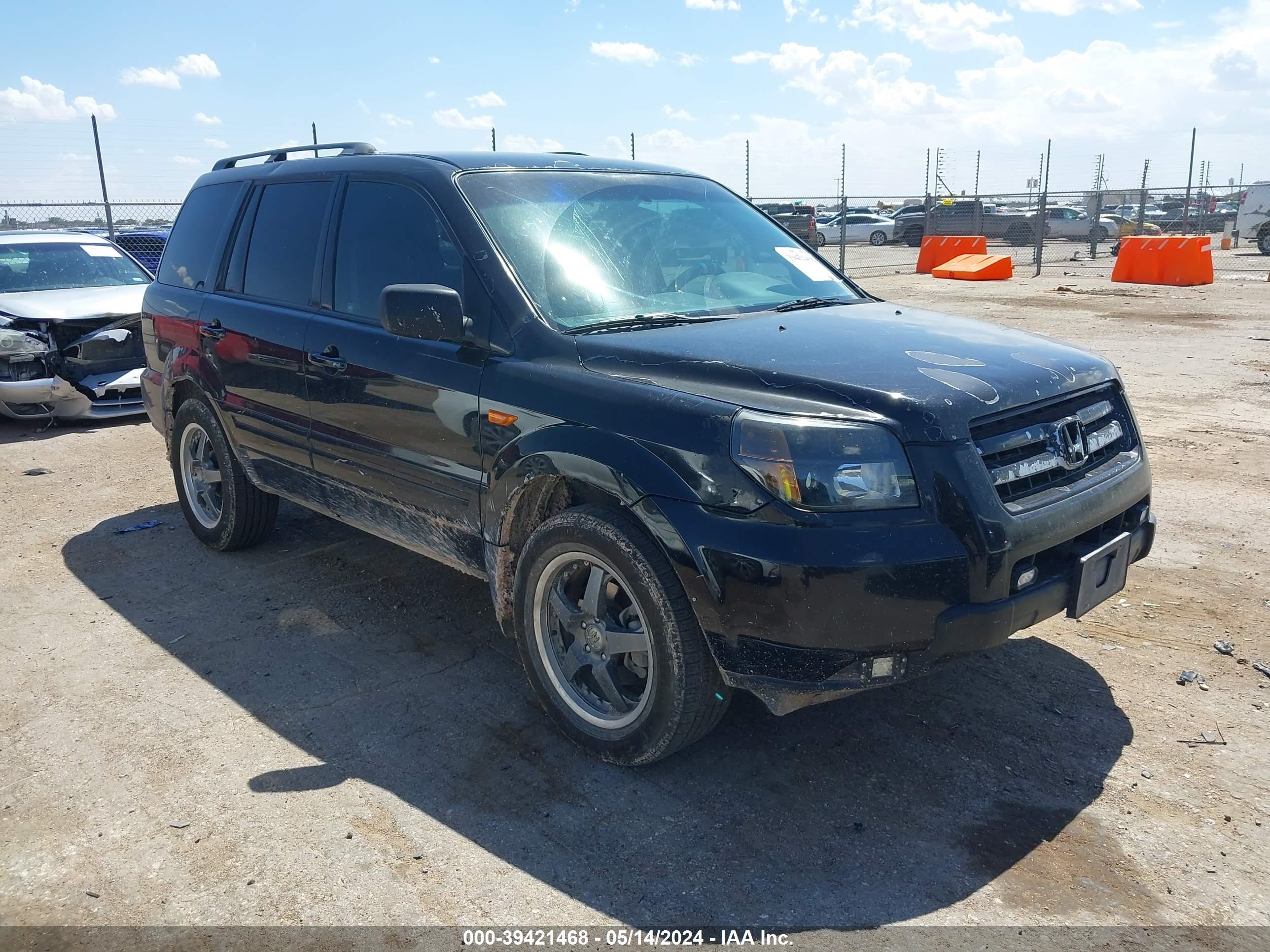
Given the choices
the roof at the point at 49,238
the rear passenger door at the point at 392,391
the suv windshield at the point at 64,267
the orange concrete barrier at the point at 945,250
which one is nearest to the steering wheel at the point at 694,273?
the rear passenger door at the point at 392,391

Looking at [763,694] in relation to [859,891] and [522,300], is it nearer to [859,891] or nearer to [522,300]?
[859,891]

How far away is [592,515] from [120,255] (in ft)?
31.2

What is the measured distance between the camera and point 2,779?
3414mm

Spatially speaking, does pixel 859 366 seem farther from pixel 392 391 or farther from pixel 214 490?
pixel 214 490

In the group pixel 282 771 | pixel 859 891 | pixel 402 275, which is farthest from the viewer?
pixel 402 275

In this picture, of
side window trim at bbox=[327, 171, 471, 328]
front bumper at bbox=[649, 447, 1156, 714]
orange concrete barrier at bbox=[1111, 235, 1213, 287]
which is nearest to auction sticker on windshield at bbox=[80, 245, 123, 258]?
side window trim at bbox=[327, 171, 471, 328]

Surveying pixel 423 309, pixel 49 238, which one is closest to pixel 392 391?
pixel 423 309

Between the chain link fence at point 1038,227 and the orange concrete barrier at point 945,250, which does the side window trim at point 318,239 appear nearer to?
the chain link fence at point 1038,227

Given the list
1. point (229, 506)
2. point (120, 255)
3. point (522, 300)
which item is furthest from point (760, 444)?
point (120, 255)

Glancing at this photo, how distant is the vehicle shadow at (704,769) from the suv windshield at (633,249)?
5.05ft

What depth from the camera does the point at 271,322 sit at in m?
4.69

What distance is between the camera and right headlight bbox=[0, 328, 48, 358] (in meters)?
8.73

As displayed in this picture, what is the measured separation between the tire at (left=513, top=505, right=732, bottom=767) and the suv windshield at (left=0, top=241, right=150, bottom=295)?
8519mm

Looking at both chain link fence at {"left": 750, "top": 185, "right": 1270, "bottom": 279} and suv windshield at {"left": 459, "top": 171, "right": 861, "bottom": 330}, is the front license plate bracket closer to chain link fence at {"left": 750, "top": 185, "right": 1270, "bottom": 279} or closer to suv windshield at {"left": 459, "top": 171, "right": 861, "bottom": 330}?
suv windshield at {"left": 459, "top": 171, "right": 861, "bottom": 330}
